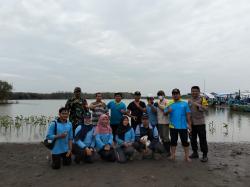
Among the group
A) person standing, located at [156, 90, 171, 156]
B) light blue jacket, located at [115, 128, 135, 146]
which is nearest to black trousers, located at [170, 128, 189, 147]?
person standing, located at [156, 90, 171, 156]

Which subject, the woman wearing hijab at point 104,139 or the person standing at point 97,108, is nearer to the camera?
the woman wearing hijab at point 104,139

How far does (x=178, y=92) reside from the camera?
5.39 metres

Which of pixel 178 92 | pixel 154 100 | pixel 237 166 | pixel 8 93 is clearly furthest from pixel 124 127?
pixel 8 93

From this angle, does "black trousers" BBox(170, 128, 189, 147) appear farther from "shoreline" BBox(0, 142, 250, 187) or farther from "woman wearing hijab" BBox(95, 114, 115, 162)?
"woman wearing hijab" BBox(95, 114, 115, 162)

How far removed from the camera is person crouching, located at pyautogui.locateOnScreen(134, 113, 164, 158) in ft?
18.1

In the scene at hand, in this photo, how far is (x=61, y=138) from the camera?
16.3 feet

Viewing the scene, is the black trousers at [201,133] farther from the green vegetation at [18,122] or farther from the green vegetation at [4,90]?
the green vegetation at [4,90]

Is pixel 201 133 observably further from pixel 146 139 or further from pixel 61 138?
pixel 61 138

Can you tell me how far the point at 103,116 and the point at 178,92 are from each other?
182 cm

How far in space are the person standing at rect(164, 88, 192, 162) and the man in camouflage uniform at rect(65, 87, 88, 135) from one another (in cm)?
207

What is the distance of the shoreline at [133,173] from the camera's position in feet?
13.4

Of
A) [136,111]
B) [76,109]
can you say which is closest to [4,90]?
[76,109]

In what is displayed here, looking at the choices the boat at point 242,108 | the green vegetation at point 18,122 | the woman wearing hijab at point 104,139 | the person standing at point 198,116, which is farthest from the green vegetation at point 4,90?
the person standing at point 198,116

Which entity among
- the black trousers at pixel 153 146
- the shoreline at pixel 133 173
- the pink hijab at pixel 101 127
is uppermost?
the pink hijab at pixel 101 127
